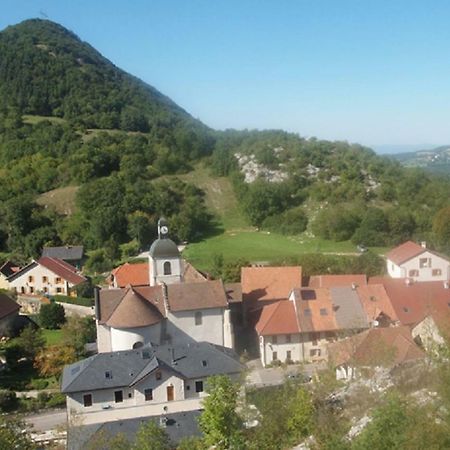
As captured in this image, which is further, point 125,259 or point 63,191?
point 63,191

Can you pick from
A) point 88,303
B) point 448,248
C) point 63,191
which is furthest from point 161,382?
point 63,191

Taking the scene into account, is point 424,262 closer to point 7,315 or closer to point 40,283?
point 7,315

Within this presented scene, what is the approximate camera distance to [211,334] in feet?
128

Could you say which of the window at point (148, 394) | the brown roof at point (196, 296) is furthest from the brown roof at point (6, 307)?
the window at point (148, 394)

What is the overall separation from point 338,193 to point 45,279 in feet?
142

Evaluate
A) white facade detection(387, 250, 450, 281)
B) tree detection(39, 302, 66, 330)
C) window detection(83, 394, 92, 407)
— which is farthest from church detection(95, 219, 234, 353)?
white facade detection(387, 250, 450, 281)

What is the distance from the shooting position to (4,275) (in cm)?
5969

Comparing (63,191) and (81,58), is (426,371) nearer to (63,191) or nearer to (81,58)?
(63,191)

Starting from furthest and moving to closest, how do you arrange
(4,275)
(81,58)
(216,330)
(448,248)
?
(81,58), (448,248), (4,275), (216,330)

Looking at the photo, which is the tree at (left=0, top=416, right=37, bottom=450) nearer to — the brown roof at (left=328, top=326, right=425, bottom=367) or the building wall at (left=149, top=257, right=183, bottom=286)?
the brown roof at (left=328, top=326, right=425, bottom=367)

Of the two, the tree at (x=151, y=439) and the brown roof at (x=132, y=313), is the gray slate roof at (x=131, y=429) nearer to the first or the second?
the tree at (x=151, y=439)

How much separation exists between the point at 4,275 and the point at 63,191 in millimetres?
27409

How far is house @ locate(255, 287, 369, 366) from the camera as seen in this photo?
37281mm

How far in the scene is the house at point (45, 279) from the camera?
186 feet
